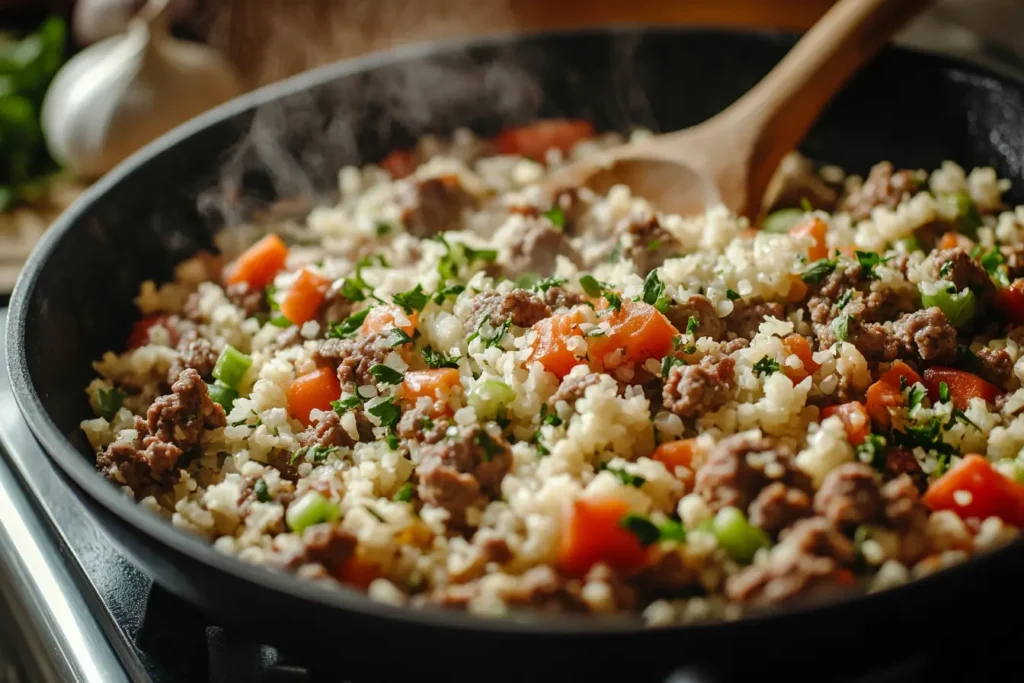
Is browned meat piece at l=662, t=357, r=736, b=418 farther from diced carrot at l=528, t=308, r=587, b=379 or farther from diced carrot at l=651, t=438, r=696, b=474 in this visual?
diced carrot at l=528, t=308, r=587, b=379

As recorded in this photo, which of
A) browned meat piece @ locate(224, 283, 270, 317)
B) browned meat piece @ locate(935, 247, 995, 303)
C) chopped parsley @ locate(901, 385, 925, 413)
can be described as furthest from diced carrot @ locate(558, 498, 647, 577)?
browned meat piece @ locate(224, 283, 270, 317)

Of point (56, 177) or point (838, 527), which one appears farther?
point (56, 177)

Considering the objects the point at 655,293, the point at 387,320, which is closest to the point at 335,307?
the point at 387,320

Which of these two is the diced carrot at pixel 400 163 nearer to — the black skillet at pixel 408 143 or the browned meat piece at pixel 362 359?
the black skillet at pixel 408 143

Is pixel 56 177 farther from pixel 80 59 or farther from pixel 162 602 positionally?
pixel 162 602

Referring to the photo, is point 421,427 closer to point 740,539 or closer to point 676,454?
point 676,454

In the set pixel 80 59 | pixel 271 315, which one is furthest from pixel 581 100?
pixel 80 59
